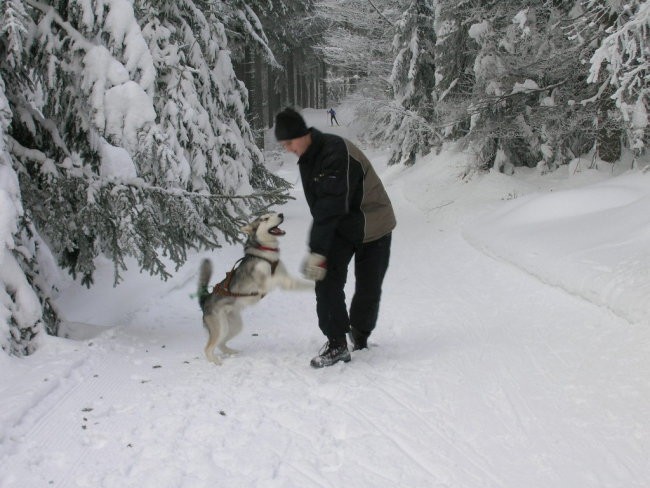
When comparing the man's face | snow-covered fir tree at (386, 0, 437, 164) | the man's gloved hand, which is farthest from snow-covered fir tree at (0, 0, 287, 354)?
snow-covered fir tree at (386, 0, 437, 164)

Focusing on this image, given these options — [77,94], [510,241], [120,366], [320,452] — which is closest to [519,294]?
[510,241]

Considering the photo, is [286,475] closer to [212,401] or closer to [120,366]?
[212,401]

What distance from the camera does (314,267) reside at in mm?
4273

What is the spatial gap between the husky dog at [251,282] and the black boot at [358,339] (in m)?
0.63

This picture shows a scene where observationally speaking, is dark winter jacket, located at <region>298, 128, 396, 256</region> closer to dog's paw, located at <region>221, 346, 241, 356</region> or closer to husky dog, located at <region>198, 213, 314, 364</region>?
husky dog, located at <region>198, 213, 314, 364</region>

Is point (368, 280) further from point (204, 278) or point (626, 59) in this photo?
point (626, 59)

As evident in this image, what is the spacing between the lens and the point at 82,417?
12.7 feet

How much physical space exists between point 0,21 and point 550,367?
231 inches

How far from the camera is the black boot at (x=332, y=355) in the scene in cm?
479

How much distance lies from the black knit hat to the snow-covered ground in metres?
2.09

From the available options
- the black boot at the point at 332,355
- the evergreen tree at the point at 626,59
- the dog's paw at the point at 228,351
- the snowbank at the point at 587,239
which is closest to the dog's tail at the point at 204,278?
the dog's paw at the point at 228,351

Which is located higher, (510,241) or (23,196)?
(23,196)

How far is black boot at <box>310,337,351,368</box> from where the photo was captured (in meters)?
4.79

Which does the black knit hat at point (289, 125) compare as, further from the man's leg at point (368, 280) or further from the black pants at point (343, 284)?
the man's leg at point (368, 280)
